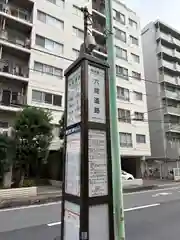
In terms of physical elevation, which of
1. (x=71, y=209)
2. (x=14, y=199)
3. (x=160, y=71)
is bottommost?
(x=14, y=199)

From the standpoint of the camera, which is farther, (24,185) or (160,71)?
(160,71)

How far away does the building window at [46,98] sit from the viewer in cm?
1952

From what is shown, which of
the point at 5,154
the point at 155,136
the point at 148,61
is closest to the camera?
the point at 5,154

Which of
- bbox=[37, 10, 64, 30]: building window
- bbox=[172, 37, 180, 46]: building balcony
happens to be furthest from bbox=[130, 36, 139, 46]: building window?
bbox=[37, 10, 64, 30]: building window

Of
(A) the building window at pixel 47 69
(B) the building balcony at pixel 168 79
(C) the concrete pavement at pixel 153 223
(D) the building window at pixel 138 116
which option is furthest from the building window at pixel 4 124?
(B) the building balcony at pixel 168 79

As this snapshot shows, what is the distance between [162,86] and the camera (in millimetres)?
32625

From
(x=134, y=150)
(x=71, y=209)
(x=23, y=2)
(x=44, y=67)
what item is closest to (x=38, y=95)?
(x=44, y=67)

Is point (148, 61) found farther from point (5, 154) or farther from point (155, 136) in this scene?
point (5, 154)

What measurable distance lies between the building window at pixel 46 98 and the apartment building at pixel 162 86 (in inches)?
581

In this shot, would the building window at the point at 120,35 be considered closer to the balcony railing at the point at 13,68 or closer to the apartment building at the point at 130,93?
the apartment building at the point at 130,93

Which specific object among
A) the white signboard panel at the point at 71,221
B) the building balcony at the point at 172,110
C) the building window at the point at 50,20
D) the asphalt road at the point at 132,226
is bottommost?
the asphalt road at the point at 132,226

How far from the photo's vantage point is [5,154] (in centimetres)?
1412

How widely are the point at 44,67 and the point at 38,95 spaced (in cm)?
288

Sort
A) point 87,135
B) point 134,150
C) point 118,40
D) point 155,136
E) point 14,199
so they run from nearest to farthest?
point 87,135 < point 14,199 < point 134,150 < point 118,40 < point 155,136
